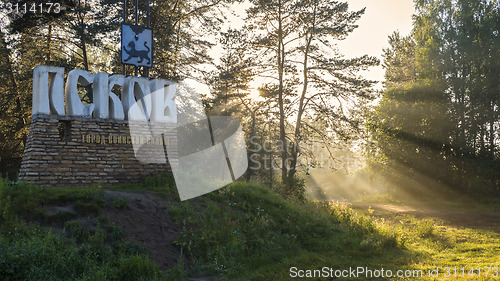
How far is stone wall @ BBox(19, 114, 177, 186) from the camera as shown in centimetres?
997

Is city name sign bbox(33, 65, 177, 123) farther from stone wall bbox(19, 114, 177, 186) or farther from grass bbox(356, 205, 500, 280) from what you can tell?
grass bbox(356, 205, 500, 280)

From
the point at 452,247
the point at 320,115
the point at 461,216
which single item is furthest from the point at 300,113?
the point at 452,247

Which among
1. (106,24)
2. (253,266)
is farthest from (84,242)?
(106,24)

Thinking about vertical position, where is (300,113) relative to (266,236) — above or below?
above

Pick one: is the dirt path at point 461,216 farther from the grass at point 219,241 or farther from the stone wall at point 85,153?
the stone wall at point 85,153

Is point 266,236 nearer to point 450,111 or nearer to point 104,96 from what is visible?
point 104,96

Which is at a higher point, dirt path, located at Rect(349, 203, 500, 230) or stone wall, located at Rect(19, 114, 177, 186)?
stone wall, located at Rect(19, 114, 177, 186)

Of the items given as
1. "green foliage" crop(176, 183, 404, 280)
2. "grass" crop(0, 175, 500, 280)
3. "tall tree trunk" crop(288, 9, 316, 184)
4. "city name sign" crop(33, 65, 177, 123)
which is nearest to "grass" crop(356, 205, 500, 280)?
"grass" crop(0, 175, 500, 280)

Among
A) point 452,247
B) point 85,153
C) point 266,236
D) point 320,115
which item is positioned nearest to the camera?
point 266,236

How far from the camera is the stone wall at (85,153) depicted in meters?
9.97

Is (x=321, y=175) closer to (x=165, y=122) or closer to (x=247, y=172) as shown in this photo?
(x=247, y=172)

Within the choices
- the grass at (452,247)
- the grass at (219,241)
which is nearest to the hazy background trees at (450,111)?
the grass at (452,247)

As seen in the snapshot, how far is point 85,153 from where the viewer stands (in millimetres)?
10648

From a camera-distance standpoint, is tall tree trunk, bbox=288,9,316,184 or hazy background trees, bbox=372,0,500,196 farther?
hazy background trees, bbox=372,0,500,196
